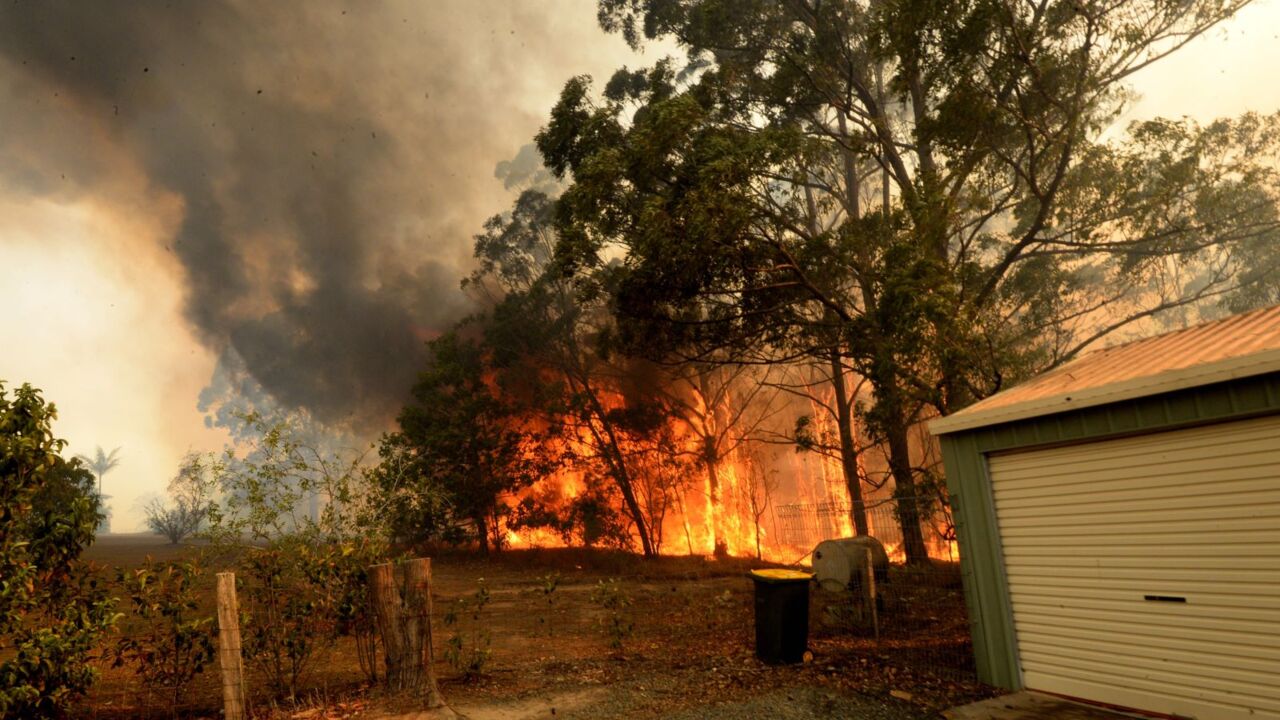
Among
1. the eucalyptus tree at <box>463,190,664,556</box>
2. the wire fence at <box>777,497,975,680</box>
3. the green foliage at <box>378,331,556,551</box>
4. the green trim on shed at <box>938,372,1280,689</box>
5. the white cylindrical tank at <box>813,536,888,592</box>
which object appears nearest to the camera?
the green trim on shed at <box>938,372,1280,689</box>

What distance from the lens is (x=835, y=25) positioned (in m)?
18.2

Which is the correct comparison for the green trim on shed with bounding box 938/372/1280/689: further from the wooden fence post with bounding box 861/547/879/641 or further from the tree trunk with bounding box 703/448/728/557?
the tree trunk with bounding box 703/448/728/557

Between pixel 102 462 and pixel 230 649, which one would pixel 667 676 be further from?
pixel 102 462

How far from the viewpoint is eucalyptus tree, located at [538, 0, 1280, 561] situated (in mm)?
12438

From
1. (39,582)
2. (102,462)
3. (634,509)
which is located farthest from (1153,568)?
(102,462)

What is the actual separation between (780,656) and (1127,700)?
137 inches

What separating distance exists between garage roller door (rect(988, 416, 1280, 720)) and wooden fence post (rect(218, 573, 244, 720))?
7.21 metres

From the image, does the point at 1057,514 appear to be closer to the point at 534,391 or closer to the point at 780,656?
the point at 780,656

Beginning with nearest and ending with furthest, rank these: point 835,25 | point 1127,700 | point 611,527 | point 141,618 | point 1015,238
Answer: point 1127,700 < point 141,618 < point 835,25 < point 1015,238 < point 611,527

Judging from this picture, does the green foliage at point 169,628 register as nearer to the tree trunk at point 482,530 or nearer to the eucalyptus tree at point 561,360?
the eucalyptus tree at point 561,360

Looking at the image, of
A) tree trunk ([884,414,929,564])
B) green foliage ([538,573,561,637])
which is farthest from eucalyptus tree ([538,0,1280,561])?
green foliage ([538,573,561,637])

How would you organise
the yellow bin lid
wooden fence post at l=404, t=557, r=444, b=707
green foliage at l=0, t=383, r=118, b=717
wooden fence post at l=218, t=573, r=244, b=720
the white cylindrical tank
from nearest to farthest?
green foliage at l=0, t=383, r=118, b=717, wooden fence post at l=218, t=573, r=244, b=720, wooden fence post at l=404, t=557, r=444, b=707, the yellow bin lid, the white cylindrical tank

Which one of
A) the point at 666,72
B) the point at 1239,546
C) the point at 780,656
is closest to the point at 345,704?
the point at 780,656

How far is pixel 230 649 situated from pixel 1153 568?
311 inches
